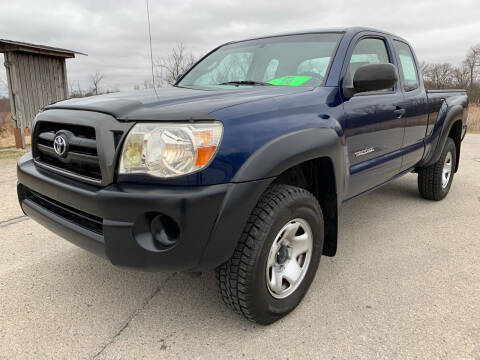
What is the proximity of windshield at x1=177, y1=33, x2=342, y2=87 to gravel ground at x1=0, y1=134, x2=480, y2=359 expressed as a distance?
1405 millimetres

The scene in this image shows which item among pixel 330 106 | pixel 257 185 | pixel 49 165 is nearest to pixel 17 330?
pixel 49 165

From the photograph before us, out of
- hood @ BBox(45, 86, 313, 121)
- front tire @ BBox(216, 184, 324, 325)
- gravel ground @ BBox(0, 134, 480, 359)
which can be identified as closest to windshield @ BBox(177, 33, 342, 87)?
hood @ BBox(45, 86, 313, 121)

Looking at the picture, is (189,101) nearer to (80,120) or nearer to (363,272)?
(80,120)

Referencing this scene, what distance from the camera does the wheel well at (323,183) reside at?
229 cm

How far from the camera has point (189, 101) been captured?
6.36ft

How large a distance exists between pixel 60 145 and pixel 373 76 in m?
1.87

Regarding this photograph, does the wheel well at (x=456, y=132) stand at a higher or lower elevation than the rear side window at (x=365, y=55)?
lower

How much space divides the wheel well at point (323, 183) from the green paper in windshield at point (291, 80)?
59 centimetres

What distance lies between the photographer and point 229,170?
168 cm

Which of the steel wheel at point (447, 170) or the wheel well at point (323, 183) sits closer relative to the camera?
the wheel well at point (323, 183)

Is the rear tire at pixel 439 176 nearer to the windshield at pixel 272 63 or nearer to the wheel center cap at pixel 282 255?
the windshield at pixel 272 63

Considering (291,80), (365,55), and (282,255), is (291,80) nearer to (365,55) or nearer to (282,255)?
(365,55)

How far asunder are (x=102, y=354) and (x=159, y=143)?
1108 mm

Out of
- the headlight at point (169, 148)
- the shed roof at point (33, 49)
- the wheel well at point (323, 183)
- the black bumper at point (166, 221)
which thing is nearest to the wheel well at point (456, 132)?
the wheel well at point (323, 183)
